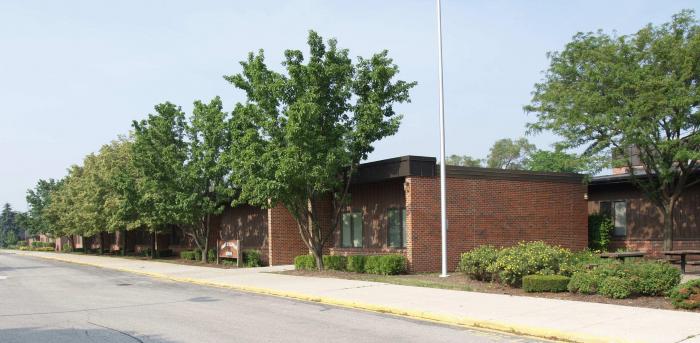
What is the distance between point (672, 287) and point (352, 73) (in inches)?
521

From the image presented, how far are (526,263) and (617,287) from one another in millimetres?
3181

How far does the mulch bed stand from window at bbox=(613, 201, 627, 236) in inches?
457

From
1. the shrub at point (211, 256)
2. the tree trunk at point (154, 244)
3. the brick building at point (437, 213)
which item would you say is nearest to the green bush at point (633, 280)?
the brick building at point (437, 213)

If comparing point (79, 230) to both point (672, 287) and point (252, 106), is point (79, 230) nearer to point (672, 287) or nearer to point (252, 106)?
point (252, 106)

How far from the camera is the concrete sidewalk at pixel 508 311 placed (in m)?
10.3

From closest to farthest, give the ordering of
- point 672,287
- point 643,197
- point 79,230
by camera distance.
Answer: point 672,287 < point 643,197 < point 79,230

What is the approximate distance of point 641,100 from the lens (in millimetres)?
21859

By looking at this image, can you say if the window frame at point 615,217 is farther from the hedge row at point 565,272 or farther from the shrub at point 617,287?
the shrub at point 617,287

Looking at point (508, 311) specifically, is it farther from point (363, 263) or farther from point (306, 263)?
point (306, 263)

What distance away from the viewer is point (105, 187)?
148ft

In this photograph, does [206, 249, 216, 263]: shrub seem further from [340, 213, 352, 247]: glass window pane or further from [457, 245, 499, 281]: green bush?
[457, 245, 499, 281]: green bush

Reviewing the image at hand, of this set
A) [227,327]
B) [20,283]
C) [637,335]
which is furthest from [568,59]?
[20,283]

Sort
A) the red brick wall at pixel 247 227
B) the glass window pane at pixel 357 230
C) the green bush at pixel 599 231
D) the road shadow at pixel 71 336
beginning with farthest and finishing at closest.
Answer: the red brick wall at pixel 247 227 → the green bush at pixel 599 231 → the glass window pane at pixel 357 230 → the road shadow at pixel 71 336

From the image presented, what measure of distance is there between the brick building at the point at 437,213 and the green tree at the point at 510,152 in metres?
60.5
